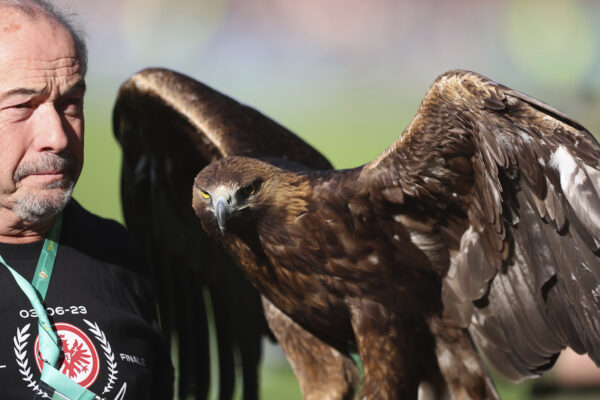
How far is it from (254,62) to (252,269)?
12491mm

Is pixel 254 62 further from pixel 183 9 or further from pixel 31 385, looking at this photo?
pixel 31 385

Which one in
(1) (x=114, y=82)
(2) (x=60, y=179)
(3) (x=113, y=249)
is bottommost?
(1) (x=114, y=82)

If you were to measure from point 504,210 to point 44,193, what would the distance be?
58.1 inches

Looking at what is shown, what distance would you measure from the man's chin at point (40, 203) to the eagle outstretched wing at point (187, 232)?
5.90 feet

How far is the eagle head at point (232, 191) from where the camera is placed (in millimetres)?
2979

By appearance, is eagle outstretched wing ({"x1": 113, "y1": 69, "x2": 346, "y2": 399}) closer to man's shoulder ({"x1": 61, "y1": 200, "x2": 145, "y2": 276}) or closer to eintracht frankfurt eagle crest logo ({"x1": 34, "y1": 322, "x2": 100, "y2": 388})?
man's shoulder ({"x1": 61, "y1": 200, "x2": 145, "y2": 276})

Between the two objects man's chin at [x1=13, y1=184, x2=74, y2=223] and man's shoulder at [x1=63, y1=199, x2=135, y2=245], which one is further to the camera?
man's shoulder at [x1=63, y1=199, x2=135, y2=245]

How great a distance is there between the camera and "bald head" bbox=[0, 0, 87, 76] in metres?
2.04

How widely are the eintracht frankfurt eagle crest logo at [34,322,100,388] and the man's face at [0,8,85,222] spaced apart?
0.99 ft

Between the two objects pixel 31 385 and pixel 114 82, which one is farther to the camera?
pixel 114 82

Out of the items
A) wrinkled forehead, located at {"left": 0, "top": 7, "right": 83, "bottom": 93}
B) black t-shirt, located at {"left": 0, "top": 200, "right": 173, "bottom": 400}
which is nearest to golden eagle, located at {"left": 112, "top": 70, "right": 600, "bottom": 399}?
black t-shirt, located at {"left": 0, "top": 200, "right": 173, "bottom": 400}

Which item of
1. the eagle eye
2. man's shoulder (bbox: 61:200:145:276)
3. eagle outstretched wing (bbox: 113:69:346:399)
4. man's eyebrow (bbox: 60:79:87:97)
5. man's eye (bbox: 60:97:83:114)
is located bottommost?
eagle outstretched wing (bbox: 113:69:346:399)

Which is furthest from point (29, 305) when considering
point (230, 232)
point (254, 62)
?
point (254, 62)

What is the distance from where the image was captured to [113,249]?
248 centimetres
